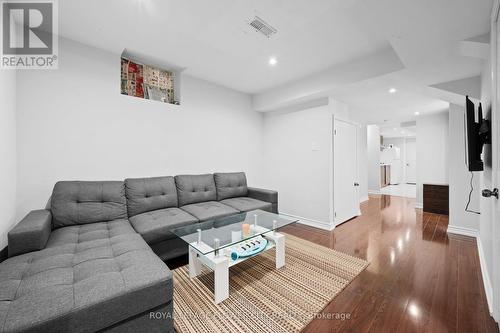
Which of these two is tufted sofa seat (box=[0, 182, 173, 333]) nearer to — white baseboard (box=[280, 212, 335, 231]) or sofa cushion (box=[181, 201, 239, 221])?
sofa cushion (box=[181, 201, 239, 221])

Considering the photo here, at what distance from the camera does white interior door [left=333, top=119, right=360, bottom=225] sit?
3.62m

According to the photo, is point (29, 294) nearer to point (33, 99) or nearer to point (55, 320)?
point (55, 320)

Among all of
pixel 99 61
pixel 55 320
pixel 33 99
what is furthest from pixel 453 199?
pixel 33 99

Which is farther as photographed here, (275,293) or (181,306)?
(275,293)

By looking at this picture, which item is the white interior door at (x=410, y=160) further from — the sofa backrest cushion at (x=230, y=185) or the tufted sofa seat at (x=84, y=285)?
the tufted sofa seat at (x=84, y=285)

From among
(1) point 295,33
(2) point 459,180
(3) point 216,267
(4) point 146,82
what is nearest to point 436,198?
(2) point 459,180

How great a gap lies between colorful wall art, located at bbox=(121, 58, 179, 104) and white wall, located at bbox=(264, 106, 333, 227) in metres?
2.07

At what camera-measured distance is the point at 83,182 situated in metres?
2.27

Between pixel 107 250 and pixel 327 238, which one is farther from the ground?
pixel 107 250

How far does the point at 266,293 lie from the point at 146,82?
3.08 meters

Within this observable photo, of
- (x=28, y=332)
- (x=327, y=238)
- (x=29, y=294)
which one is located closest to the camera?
(x=28, y=332)

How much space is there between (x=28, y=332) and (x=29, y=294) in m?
0.24

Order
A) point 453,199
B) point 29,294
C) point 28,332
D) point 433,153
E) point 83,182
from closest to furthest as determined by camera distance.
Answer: point 28,332, point 29,294, point 83,182, point 453,199, point 433,153

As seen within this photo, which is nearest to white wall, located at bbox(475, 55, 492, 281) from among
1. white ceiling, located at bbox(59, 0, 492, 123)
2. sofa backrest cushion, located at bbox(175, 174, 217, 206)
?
white ceiling, located at bbox(59, 0, 492, 123)
